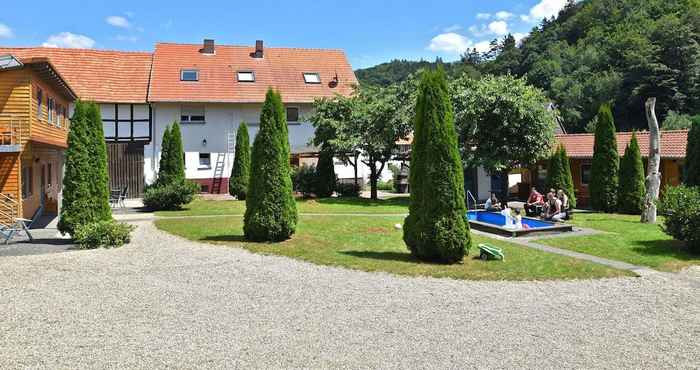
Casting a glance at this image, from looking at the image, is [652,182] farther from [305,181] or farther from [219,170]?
[219,170]

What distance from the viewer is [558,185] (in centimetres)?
2256

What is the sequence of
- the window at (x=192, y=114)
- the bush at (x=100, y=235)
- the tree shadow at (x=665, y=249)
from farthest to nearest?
the window at (x=192, y=114), the bush at (x=100, y=235), the tree shadow at (x=665, y=249)

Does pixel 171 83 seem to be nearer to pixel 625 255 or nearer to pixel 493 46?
pixel 625 255

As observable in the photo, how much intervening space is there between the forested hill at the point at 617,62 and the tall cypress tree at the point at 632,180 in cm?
4186

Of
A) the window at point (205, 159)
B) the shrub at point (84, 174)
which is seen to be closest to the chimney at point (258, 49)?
the window at point (205, 159)

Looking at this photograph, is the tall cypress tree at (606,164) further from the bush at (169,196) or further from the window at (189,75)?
the window at (189,75)

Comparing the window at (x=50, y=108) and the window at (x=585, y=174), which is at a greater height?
the window at (x=50, y=108)

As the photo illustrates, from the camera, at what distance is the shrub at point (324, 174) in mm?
28250

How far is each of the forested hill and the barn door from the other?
149 ft

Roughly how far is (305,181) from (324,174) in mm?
1108

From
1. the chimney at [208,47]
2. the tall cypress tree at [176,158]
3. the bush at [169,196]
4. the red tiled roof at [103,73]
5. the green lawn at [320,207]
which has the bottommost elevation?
the green lawn at [320,207]

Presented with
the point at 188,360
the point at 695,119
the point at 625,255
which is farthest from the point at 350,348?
the point at 695,119

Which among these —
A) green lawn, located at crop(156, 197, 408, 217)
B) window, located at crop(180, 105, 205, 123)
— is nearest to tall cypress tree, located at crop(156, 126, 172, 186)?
green lawn, located at crop(156, 197, 408, 217)

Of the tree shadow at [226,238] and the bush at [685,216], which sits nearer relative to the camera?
the bush at [685,216]
